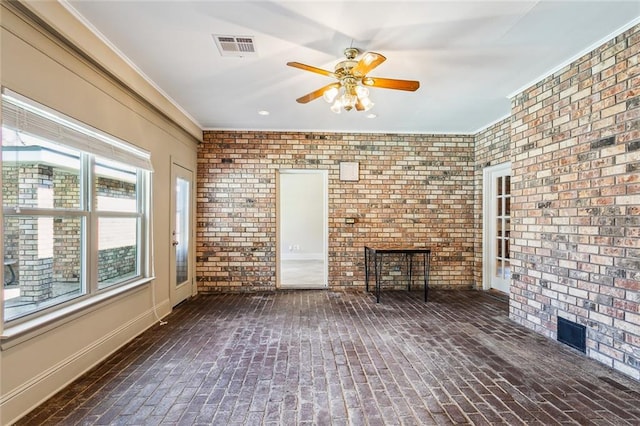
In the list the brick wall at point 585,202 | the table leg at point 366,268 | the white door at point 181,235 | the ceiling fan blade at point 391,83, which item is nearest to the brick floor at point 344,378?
the brick wall at point 585,202

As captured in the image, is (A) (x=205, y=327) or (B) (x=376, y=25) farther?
(A) (x=205, y=327)

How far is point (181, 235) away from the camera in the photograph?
14.4 ft

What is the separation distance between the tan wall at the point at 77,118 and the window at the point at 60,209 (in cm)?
14

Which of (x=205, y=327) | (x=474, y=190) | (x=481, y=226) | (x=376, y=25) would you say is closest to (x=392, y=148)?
(x=474, y=190)

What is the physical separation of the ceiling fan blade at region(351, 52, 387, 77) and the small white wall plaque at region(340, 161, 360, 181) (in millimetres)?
2523

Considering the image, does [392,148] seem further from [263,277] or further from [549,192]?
[263,277]

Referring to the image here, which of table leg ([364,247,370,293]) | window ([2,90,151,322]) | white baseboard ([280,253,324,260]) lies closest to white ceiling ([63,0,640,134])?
window ([2,90,151,322])

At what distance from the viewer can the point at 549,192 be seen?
2996mm

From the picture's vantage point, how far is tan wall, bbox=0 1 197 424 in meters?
1.78

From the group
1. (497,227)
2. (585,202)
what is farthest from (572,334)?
(497,227)

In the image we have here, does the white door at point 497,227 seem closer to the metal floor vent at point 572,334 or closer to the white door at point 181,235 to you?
the metal floor vent at point 572,334

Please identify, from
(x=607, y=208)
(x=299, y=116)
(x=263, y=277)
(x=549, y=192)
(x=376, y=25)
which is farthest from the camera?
(x=263, y=277)

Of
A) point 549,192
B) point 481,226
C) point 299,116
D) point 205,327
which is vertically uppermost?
point 299,116

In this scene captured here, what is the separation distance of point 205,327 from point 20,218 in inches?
77.0
